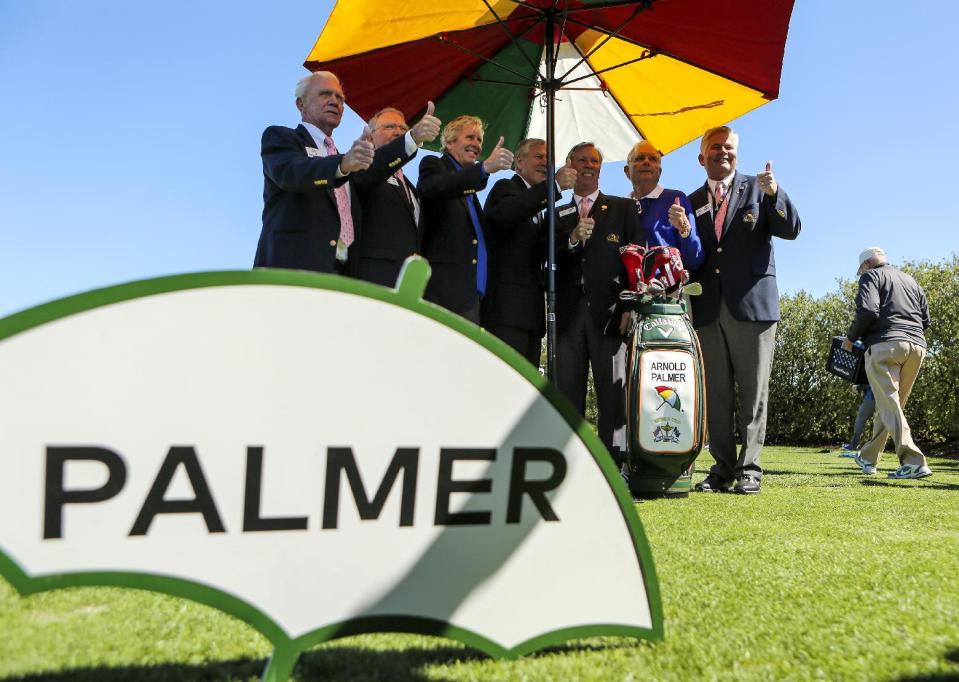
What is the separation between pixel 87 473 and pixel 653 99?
458 cm

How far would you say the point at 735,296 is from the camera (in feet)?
14.9

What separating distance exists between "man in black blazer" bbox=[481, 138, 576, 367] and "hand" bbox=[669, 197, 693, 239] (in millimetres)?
660

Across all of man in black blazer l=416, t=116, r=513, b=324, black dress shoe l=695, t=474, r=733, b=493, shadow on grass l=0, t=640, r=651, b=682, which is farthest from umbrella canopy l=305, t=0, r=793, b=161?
shadow on grass l=0, t=640, r=651, b=682

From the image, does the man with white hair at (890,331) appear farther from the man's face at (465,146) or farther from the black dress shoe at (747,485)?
the man's face at (465,146)

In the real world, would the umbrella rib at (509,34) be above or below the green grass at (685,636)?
above

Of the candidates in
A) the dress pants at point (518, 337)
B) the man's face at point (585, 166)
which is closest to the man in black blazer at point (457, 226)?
the dress pants at point (518, 337)

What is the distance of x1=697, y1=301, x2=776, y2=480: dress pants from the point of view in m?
4.56

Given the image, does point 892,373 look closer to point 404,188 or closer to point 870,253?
point 870,253

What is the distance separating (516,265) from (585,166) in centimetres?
87

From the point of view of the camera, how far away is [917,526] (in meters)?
3.22

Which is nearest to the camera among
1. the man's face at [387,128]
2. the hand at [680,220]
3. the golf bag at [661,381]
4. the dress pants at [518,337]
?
the man's face at [387,128]

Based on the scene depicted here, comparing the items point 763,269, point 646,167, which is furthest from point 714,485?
point 646,167

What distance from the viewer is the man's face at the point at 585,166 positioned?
14.9 feet

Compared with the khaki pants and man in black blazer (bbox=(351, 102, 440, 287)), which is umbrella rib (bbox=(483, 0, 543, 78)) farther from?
the khaki pants
